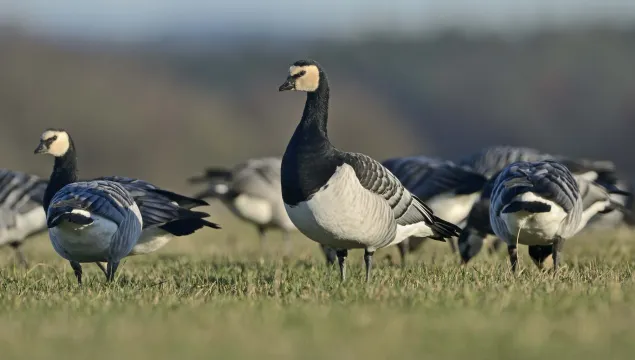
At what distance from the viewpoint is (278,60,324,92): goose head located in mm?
9023

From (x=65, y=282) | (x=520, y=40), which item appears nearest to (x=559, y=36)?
(x=520, y=40)

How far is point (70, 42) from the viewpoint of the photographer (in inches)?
2916

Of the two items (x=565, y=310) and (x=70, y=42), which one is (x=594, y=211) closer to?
(x=565, y=310)

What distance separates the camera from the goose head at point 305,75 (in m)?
9.02

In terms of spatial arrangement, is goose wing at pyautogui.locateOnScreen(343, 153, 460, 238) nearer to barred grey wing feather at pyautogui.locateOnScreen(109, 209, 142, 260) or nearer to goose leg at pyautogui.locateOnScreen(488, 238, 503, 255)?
barred grey wing feather at pyautogui.locateOnScreen(109, 209, 142, 260)

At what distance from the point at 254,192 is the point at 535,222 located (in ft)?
21.9

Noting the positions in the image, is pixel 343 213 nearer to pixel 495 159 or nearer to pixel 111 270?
pixel 111 270

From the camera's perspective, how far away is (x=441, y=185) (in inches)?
492

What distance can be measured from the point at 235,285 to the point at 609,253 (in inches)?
215

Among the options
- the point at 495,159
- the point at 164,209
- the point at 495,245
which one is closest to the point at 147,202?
the point at 164,209

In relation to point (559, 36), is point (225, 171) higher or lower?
lower

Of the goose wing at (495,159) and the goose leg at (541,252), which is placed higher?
the goose wing at (495,159)

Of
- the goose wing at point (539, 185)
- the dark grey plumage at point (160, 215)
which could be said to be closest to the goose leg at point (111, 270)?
the dark grey plumage at point (160, 215)

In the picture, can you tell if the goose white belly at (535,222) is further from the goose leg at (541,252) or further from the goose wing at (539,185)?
the goose leg at (541,252)
